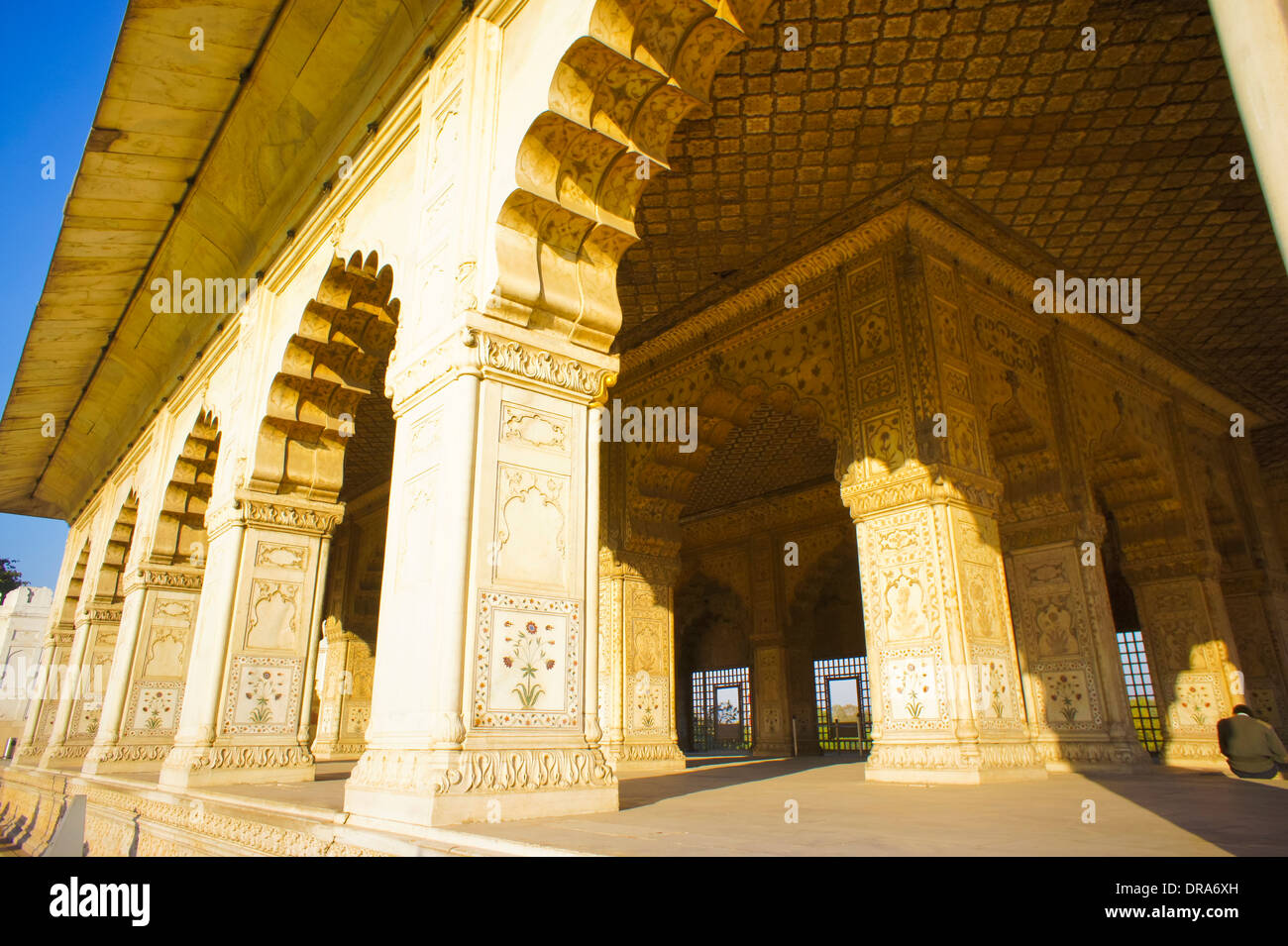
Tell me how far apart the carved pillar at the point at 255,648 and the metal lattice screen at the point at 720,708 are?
11.6 meters

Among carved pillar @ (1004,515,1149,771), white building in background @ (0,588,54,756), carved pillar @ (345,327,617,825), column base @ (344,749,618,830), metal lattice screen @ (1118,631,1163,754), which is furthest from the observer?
white building in background @ (0,588,54,756)

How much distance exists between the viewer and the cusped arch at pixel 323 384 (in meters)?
6.79

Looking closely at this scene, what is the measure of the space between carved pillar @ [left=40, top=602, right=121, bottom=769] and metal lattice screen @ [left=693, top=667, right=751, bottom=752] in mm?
10966

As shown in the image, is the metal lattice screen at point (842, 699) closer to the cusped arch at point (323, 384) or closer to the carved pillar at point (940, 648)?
the carved pillar at point (940, 648)

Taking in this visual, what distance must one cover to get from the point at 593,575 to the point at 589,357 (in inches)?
47.0

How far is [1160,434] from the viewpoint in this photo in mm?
10312

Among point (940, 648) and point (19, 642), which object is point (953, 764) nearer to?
point (940, 648)

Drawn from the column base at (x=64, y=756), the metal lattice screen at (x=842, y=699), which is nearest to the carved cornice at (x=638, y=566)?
the metal lattice screen at (x=842, y=699)

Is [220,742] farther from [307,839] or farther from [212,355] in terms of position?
[212,355]

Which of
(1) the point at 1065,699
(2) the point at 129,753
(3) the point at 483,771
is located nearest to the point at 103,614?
(2) the point at 129,753

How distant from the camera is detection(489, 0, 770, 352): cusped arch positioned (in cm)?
418

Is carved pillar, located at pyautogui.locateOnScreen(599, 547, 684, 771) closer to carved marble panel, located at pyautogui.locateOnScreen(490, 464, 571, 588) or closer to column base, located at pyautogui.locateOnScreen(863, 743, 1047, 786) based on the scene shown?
column base, located at pyautogui.locateOnScreen(863, 743, 1047, 786)

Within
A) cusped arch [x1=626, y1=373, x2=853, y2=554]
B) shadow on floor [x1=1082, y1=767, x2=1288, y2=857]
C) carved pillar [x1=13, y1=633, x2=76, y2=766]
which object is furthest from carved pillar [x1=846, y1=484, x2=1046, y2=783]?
carved pillar [x1=13, y1=633, x2=76, y2=766]

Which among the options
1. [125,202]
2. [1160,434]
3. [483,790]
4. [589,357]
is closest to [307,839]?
[483,790]
